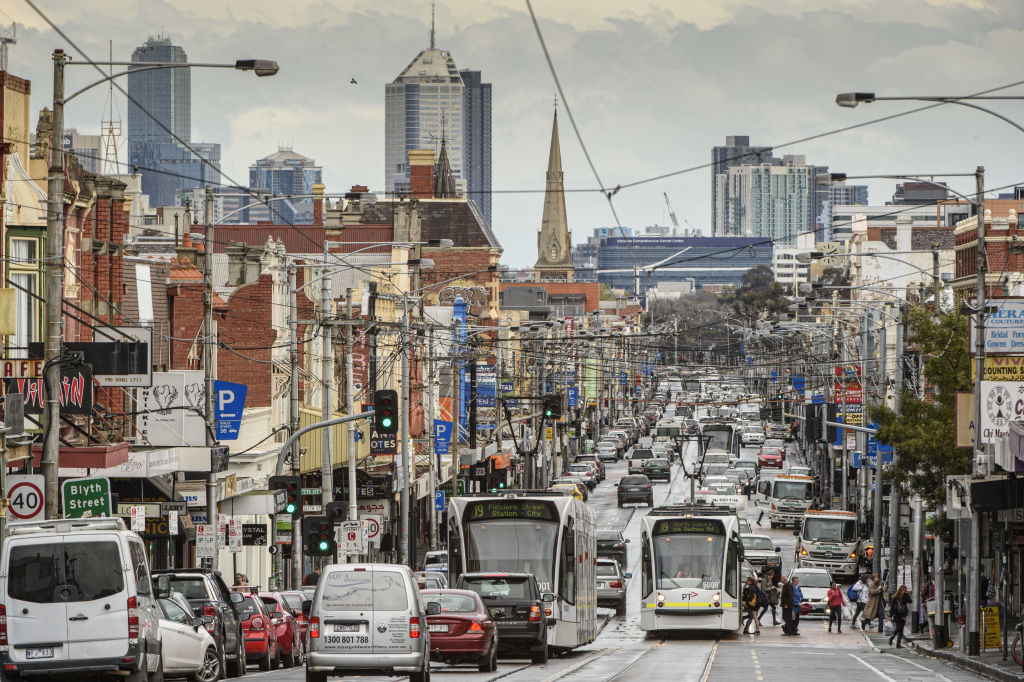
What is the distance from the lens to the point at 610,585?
52.0 m

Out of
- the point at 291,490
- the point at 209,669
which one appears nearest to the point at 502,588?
the point at 209,669

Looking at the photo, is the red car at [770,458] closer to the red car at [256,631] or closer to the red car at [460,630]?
the red car at [256,631]

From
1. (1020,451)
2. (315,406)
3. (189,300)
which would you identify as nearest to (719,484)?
(315,406)

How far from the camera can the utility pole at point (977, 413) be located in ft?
113

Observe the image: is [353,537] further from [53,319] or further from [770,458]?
[770,458]

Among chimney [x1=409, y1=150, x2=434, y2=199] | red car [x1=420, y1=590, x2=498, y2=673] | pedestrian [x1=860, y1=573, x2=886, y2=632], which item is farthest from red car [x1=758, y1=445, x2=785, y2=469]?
red car [x1=420, y1=590, x2=498, y2=673]

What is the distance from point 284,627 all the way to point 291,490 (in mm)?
5347

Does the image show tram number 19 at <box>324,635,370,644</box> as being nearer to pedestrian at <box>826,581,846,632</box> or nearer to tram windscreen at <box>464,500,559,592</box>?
tram windscreen at <box>464,500,559,592</box>

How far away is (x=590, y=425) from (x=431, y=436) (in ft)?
272

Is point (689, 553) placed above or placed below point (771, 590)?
above

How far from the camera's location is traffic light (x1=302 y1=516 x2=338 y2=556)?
3788 cm

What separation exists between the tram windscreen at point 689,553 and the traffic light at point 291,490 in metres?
9.36

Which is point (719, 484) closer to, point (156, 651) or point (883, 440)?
point (883, 440)

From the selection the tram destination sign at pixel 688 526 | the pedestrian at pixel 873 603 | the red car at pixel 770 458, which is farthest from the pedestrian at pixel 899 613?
the red car at pixel 770 458
